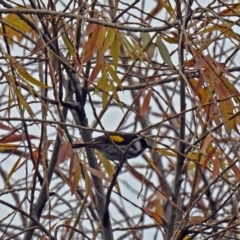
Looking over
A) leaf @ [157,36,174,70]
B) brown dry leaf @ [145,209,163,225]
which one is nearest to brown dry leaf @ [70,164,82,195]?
brown dry leaf @ [145,209,163,225]

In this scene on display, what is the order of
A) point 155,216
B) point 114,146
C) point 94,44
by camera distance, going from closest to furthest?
point 94,44, point 114,146, point 155,216

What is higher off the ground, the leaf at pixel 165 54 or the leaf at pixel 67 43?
Result: the leaf at pixel 67 43

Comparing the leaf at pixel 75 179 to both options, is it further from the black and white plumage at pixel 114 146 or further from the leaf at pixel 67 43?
the leaf at pixel 67 43

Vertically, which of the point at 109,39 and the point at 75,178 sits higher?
the point at 109,39

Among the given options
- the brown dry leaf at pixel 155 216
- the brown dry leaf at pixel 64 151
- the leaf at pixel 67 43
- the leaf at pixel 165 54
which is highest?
the leaf at pixel 67 43

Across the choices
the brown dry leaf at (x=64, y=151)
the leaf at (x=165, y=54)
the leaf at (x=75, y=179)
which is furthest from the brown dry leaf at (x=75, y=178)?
the leaf at (x=165, y=54)

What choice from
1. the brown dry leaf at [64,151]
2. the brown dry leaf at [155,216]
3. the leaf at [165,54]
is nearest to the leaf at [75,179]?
the brown dry leaf at [64,151]

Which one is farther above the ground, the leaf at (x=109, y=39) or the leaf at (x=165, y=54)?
the leaf at (x=109, y=39)

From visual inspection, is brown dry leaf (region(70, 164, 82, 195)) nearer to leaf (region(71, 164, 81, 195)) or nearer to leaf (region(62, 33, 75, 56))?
leaf (region(71, 164, 81, 195))

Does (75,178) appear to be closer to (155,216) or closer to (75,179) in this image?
(75,179)

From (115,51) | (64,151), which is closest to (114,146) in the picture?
(64,151)

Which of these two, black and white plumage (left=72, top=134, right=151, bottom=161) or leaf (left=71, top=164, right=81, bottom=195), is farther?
black and white plumage (left=72, top=134, right=151, bottom=161)

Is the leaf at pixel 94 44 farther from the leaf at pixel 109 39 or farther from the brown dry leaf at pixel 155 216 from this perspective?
the brown dry leaf at pixel 155 216

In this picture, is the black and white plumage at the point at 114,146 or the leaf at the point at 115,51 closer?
the leaf at the point at 115,51
